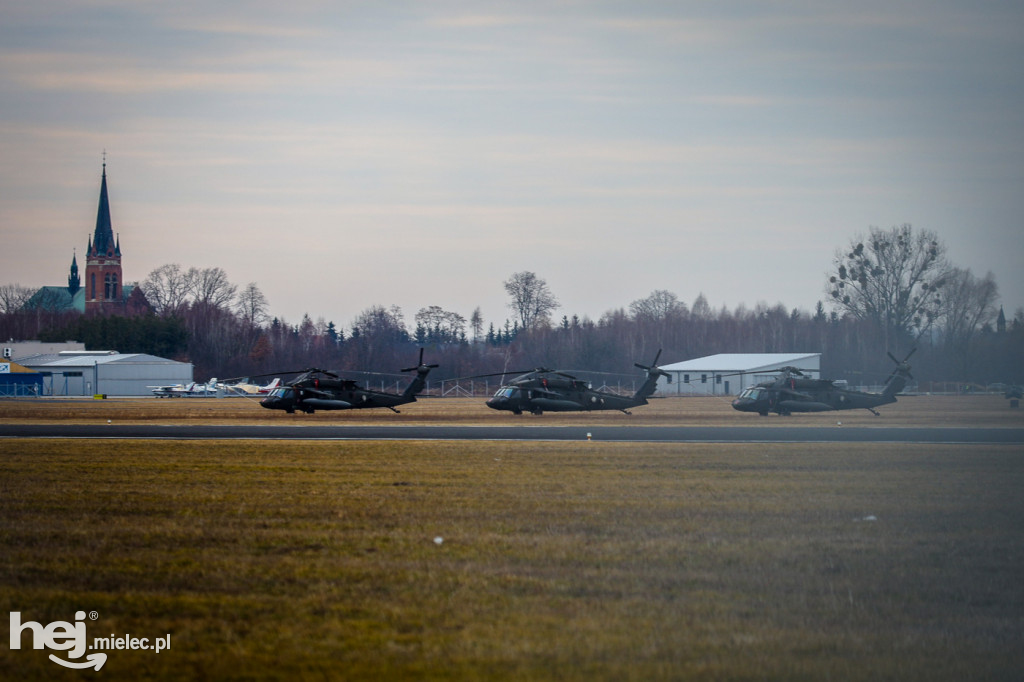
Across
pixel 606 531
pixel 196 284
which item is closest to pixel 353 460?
pixel 606 531

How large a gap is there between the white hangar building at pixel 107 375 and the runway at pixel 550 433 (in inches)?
2303

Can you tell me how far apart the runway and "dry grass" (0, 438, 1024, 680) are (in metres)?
9.34

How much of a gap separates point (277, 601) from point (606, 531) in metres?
4.81

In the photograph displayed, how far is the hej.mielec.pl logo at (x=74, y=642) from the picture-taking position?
24.2ft

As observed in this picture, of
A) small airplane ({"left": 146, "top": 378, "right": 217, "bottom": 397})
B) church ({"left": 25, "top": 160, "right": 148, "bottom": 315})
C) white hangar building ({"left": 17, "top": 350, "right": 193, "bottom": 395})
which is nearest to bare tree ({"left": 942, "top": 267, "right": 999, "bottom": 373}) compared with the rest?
small airplane ({"left": 146, "top": 378, "right": 217, "bottom": 397})

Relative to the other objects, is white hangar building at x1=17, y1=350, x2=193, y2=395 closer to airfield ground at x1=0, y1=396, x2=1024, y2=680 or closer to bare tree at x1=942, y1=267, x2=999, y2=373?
bare tree at x1=942, y1=267, x2=999, y2=373

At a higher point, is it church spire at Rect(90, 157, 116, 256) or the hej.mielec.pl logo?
church spire at Rect(90, 157, 116, 256)

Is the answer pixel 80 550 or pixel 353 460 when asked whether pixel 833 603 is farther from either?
pixel 353 460

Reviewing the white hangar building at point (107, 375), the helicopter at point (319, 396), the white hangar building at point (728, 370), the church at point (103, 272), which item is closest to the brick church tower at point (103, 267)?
the church at point (103, 272)

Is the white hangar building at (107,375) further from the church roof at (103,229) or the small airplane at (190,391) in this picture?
the church roof at (103,229)

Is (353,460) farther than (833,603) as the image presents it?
Yes

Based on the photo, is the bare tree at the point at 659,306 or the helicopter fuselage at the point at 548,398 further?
the bare tree at the point at 659,306

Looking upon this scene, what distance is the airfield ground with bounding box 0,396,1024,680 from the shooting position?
741 cm

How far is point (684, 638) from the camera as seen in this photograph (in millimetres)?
7805
